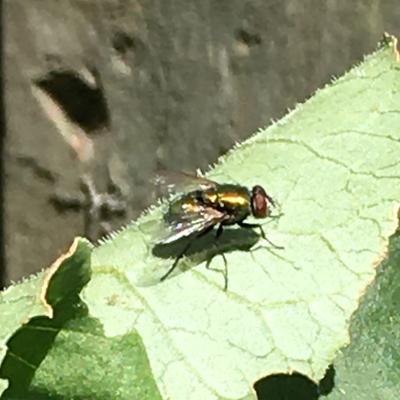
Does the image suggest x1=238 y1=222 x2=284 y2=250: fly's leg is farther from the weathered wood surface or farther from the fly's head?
the weathered wood surface

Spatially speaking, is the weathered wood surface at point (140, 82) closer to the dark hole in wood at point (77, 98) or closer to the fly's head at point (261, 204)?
the dark hole in wood at point (77, 98)

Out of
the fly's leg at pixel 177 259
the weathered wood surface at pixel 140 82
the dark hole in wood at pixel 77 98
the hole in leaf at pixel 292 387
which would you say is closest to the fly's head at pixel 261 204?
the fly's leg at pixel 177 259

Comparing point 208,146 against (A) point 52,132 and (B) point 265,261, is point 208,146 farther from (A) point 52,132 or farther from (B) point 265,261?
(B) point 265,261

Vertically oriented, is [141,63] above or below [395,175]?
above

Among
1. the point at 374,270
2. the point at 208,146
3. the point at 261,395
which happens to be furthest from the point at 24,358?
the point at 208,146

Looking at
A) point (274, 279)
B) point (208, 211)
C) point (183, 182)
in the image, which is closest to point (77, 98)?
point (183, 182)

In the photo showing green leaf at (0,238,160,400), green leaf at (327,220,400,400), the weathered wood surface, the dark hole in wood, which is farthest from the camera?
the dark hole in wood

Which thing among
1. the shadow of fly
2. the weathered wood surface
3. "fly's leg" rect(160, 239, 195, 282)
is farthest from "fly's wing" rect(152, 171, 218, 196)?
the weathered wood surface
